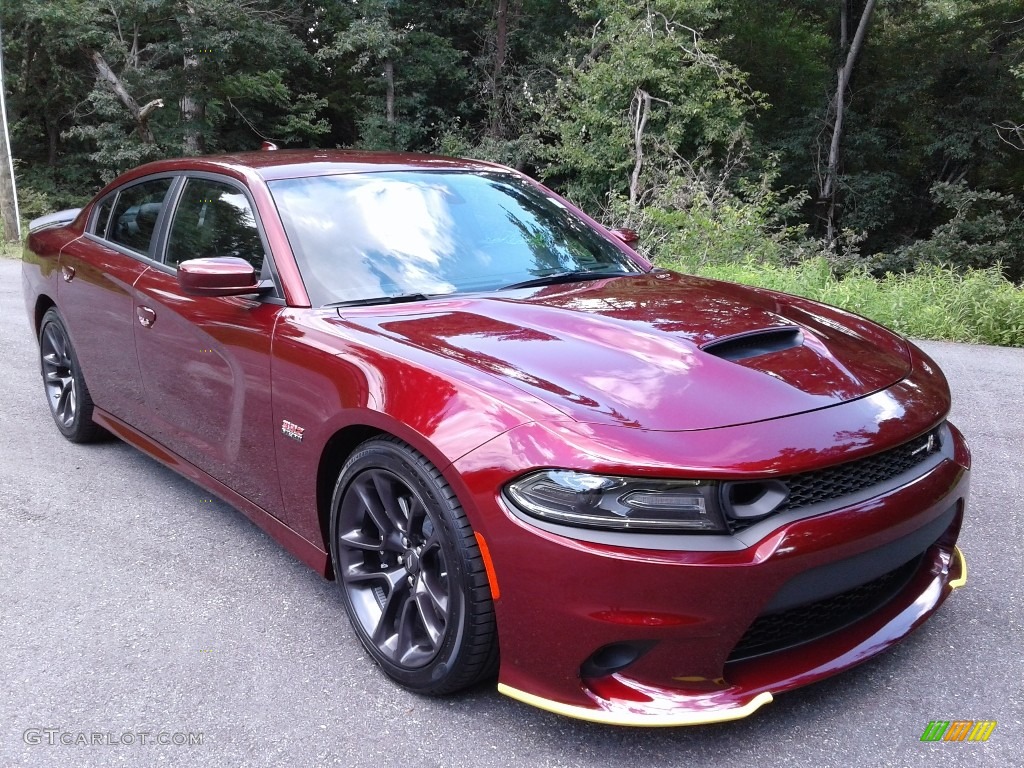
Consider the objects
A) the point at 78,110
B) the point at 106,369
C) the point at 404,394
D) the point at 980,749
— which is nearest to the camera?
the point at 980,749

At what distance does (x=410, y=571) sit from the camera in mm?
2398

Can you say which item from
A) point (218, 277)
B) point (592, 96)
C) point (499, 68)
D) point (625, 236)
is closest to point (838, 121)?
point (592, 96)

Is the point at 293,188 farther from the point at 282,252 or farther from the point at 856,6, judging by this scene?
the point at 856,6

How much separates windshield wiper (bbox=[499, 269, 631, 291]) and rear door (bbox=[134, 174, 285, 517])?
87 cm

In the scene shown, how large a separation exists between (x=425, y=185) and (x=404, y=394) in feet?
4.47

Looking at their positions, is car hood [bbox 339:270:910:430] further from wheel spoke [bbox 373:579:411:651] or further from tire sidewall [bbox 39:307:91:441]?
tire sidewall [bbox 39:307:91:441]

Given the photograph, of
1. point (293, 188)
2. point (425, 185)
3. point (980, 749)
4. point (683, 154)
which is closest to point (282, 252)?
point (293, 188)

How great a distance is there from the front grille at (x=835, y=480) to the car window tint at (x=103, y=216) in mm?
3651

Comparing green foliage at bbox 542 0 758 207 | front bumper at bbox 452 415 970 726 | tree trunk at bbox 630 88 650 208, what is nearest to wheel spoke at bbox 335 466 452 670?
front bumper at bbox 452 415 970 726

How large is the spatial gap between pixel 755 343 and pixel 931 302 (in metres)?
6.24

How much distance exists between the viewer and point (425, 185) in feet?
11.1

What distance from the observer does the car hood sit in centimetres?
210

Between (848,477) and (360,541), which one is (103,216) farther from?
(848,477)

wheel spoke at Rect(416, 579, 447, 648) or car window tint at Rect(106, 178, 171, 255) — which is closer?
wheel spoke at Rect(416, 579, 447, 648)
